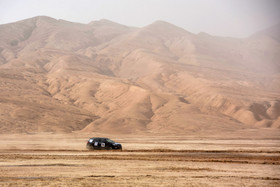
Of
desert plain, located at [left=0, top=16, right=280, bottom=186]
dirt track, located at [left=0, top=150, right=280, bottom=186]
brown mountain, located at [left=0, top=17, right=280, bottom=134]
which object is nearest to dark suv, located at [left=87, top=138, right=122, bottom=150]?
desert plain, located at [left=0, top=16, right=280, bottom=186]

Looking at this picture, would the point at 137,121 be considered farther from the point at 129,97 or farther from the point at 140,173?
the point at 140,173

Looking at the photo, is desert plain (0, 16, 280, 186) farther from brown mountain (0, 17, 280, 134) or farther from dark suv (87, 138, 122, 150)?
dark suv (87, 138, 122, 150)

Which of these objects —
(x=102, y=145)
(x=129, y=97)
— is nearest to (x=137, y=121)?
(x=129, y=97)

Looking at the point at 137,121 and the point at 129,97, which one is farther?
the point at 129,97

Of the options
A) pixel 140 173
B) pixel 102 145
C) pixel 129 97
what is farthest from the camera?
pixel 129 97

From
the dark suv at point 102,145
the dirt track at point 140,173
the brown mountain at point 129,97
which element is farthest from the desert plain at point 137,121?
the dark suv at point 102,145

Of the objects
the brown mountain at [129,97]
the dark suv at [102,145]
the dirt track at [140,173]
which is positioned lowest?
the brown mountain at [129,97]

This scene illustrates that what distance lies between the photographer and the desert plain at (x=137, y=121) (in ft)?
62.5

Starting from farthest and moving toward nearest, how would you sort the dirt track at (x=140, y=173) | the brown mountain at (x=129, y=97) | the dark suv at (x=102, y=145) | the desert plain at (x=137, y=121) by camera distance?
the brown mountain at (x=129, y=97) < the dark suv at (x=102, y=145) < the desert plain at (x=137, y=121) < the dirt track at (x=140, y=173)

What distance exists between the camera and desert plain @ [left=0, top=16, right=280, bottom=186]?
62.5ft

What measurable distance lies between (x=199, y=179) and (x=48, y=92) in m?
97.2

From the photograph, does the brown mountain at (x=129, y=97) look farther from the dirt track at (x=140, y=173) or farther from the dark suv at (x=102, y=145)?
the dirt track at (x=140, y=173)

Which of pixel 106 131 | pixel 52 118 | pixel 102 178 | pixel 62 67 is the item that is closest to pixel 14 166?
pixel 102 178

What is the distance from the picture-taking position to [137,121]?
80.3m
